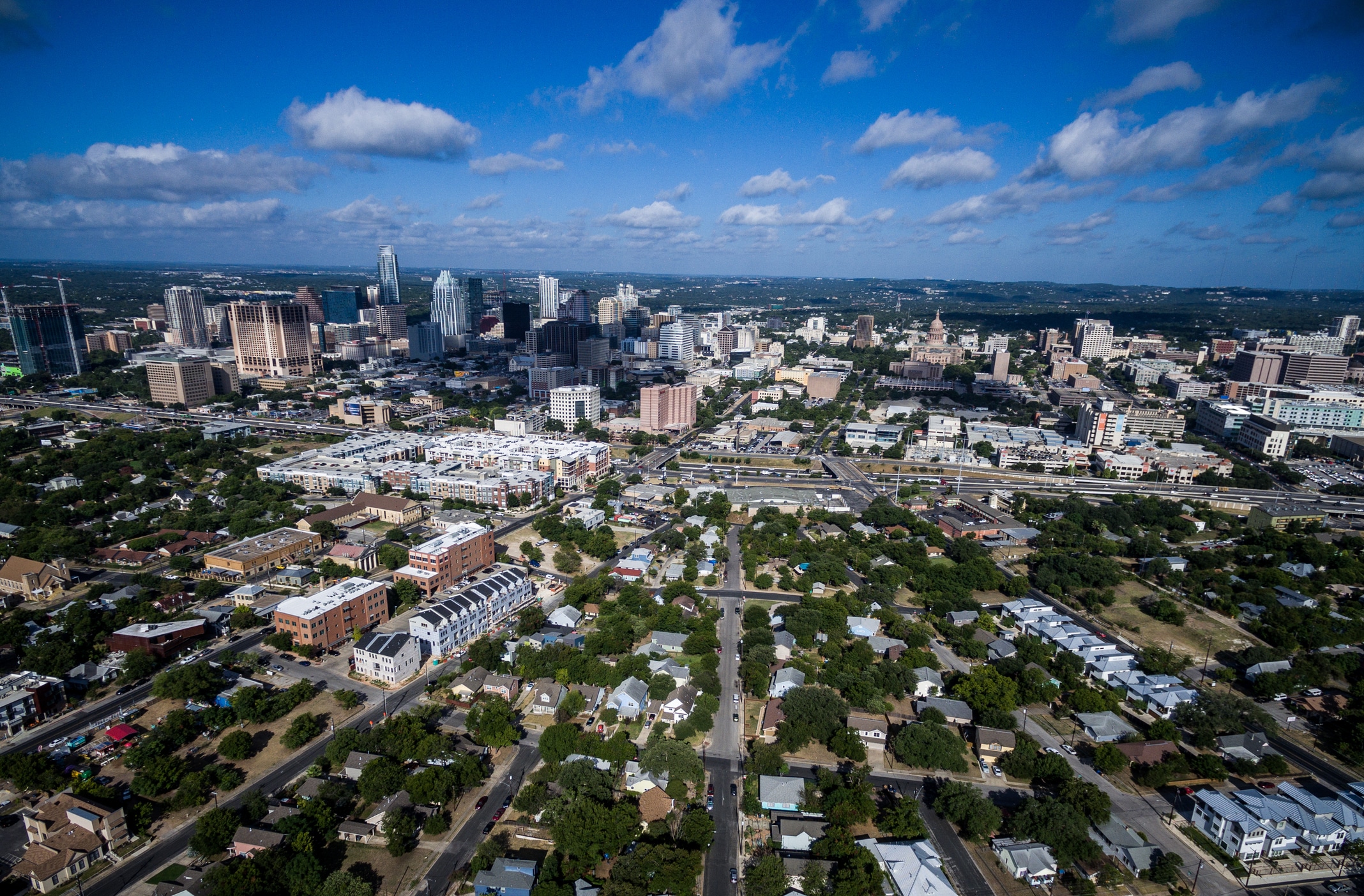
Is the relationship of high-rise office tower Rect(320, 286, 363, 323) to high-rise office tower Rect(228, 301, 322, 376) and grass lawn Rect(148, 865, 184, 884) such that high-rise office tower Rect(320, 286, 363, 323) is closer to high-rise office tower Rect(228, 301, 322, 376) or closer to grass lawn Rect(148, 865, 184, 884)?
high-rise office tower Rect(228, 301, 322, 376)

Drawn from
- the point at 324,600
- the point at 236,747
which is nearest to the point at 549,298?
the point at 324,600

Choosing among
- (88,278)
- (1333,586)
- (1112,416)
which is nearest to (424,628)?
(1333,586)

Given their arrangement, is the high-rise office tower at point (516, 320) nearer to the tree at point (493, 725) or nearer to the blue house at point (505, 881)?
the tree at point (493, 725)

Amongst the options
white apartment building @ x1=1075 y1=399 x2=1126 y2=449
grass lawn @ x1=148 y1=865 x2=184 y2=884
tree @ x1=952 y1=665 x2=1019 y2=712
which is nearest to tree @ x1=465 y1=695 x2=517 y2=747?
grass lawn @ x1=148 y1=865 x2=184 y2=884

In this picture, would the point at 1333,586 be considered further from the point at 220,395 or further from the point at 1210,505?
the point at 220,395

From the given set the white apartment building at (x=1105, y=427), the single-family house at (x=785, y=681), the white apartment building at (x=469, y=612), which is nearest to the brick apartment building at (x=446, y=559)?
the white apartment building at (x=469, y=612)

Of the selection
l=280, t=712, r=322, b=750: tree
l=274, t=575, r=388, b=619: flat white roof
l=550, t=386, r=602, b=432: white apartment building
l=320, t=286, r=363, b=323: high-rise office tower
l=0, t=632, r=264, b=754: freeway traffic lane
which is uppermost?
l=320, t=286, r=363, b=323: high-rise office tower
